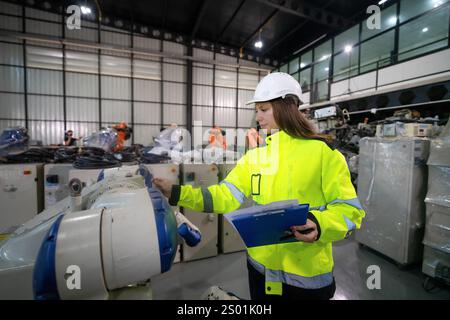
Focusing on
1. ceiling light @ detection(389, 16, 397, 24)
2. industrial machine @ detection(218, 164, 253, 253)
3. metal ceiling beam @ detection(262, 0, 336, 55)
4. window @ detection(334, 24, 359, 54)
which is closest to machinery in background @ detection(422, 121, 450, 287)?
industrial machine @ detection(218, 164, 253, 253)

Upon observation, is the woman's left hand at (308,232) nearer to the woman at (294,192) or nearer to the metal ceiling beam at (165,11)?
the woman at (294,192)

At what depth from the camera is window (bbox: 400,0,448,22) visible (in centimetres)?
571

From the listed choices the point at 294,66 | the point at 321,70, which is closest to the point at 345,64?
the point at 321,70

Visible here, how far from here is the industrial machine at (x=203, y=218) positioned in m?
2.81

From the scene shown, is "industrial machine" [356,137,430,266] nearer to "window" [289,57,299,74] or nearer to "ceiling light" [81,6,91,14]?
Answer: "window" [289,57,299,74]

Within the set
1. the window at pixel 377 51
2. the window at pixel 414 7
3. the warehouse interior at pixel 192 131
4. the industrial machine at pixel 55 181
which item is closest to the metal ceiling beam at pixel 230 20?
the warehouse interior at pixel 192 131

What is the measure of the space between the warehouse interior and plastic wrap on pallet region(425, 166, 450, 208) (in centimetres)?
1

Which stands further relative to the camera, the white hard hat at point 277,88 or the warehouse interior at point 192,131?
the white hard hat at point 277,88

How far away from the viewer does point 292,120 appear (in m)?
1.03

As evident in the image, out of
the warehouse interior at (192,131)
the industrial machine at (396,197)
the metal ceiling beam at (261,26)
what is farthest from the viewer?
the metal ceiling beam at (261,26)

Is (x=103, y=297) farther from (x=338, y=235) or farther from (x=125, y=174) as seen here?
(x=338, y=235)

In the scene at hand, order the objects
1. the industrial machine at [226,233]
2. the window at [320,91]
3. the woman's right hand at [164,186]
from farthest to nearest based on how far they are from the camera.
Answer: the window at [320,91] → the industrial machine at [226,233] → the woman's right hand at [164,186]

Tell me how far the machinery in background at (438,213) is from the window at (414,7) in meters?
5.81

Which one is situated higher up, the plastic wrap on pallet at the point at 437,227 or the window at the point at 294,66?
the window at the point at 294,66
